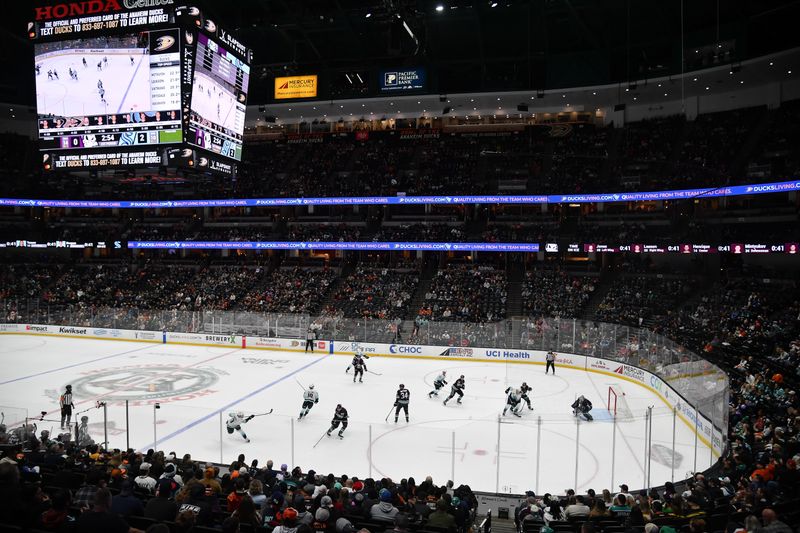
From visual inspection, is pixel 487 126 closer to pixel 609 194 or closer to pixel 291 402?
pixel 609 194

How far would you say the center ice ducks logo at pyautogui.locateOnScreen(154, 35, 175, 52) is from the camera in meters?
18.2

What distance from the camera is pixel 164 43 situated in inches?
719

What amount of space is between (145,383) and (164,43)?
11627 millimetres

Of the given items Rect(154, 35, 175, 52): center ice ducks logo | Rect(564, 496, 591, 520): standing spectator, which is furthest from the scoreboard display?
Answer: Rect(564, 496, 591, 520): standing spectator

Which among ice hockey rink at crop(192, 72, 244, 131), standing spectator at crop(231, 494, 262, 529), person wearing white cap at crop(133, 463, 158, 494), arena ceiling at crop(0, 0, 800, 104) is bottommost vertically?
person wearing white cap at crop(133, 463, 158, 494)

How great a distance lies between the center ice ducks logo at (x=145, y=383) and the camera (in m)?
17.5

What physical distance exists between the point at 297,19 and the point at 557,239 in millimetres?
19393

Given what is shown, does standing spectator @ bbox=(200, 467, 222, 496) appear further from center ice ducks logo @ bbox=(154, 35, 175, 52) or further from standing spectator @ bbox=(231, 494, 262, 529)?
center ice ducks logo @ bbox=(154, 35, 175, 52)

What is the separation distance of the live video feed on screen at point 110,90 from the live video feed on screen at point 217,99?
700 mm

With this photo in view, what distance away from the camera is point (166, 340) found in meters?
29.1

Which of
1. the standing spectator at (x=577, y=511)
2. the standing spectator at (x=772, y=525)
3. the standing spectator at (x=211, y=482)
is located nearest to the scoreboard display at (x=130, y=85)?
the standing spectator at (x=211, y=482)

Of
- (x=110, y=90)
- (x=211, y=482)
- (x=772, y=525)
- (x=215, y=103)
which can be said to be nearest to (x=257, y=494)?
(x=211, y=482)

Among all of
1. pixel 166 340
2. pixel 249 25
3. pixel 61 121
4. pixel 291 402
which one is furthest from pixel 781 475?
pixel 249 25

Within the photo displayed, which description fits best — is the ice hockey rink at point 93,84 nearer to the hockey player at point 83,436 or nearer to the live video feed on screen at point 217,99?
the live video feed on screen at point 217,99
